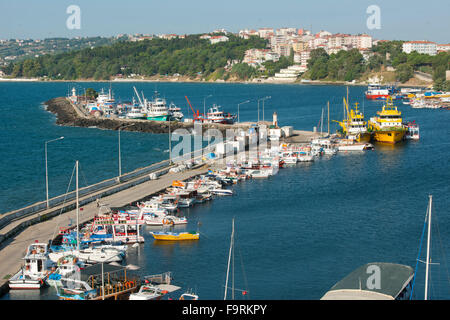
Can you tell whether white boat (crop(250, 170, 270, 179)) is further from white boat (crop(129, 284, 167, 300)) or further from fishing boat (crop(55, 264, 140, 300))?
white boat (crop(129, 284, 167, 300))

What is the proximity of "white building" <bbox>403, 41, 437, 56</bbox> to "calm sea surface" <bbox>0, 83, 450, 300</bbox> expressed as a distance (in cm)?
7733

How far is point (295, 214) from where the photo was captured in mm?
18031

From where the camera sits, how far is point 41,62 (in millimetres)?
149875

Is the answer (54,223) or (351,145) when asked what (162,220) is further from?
(351,145)

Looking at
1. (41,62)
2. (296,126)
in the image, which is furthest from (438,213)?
(41,62)

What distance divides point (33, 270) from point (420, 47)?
110157 millimetres

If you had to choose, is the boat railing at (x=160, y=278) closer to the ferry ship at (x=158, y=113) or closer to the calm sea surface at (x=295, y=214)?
the calm sea surface at (x=295, y=214)

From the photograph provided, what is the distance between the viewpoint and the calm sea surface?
12.5 m

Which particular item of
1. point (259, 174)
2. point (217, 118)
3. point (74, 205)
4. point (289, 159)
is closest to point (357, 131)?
point (289, 159)

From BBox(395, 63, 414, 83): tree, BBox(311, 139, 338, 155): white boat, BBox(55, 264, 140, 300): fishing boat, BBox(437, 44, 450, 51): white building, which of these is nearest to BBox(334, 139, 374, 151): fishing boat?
BBox(311, 139, 338, 155): white boat

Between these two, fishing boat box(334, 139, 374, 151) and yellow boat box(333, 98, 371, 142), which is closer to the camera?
fishing boat box(334, 139, 374, 151)

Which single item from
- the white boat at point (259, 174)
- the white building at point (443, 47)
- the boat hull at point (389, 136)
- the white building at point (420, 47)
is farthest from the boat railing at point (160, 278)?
the white building at point (443, 47)

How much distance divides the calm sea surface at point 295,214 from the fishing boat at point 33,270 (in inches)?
12.6
